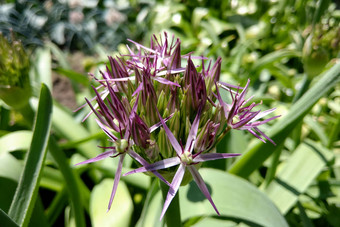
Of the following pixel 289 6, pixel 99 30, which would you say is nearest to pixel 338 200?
pixel 289 6

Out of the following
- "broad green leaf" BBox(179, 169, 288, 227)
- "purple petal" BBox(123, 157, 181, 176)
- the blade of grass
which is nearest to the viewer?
"purple petal" BBox(123, 157, 181, 176)

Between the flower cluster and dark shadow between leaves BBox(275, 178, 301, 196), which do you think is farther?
dark shadow between leaves BBox(275, 178, 301, 196)

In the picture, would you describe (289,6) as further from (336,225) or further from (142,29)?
(336,225)

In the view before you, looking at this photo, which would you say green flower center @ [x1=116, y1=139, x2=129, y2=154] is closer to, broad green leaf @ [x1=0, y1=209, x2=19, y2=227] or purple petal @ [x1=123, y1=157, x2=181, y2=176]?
purple petal @ [x1=123, y1=157, x2=181, y2=176]

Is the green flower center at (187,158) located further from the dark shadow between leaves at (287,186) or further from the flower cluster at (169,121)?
the dark shadow between leaves at (287,186)

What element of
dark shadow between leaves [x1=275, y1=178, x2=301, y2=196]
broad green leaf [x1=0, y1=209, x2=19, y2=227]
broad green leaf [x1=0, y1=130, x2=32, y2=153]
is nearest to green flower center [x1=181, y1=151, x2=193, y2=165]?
broad green leaf [x1=0, y1=209, x2=19, y2=227]

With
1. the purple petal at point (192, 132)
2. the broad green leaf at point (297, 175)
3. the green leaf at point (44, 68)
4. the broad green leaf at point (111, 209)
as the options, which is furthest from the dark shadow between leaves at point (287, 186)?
the green leaf at point (44, 68)

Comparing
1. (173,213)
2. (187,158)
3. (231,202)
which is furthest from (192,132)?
(231,202)
